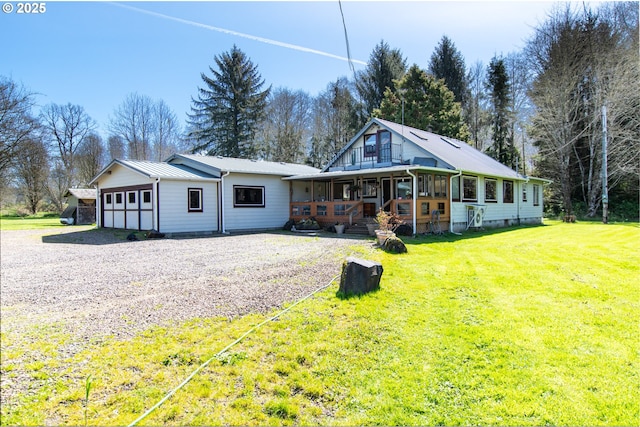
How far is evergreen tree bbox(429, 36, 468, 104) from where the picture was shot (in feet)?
104

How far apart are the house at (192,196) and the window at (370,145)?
404cm

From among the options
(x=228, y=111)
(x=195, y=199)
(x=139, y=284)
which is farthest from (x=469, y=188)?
(x=228, y=111)

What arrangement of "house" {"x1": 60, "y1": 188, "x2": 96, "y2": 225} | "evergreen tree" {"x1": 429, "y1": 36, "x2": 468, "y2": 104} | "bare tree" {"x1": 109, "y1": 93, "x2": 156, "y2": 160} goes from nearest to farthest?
"house" {"x1": 60, "y1": 188, "x2": 96, "y2": 225} < "bare tree" {"x1": 109, "y1": 93, "x2": 156, "y2": 160} < "evergreen tree" {"x1": 429, "y1": 36, "x2": 468, "y2": 104}

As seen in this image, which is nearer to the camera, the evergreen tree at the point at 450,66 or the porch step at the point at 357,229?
the porch step at the point at 357,229

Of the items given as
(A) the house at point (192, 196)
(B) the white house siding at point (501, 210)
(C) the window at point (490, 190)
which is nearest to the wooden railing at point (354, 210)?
(B) the white house siding at point (501, 210)

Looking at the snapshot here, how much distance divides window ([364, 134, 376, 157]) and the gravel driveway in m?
9.66

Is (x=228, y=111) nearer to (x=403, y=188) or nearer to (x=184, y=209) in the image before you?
(x=184, y=209)

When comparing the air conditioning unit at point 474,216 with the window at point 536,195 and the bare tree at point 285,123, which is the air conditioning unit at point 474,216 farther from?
the bare tree at point 285,123

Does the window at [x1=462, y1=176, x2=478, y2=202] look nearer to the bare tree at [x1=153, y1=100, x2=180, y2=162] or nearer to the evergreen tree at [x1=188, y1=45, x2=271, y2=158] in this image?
the evergreen tree at [x1=188, y1=45, x2=271, y2=158]

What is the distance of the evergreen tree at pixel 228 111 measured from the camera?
97.5 feet

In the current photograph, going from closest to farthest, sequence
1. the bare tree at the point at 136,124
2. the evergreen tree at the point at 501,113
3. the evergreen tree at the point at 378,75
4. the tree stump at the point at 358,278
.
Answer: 1. the tree stump at the point at 358,278
2. the evergreen tree at the point at 501,113
3. the bare tree at the point at 136,124
4. the evergreen tree at the point at 378,75

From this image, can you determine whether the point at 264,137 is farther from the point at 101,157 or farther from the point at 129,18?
the point at 129,18

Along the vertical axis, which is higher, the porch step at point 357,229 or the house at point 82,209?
the house at point 82,209

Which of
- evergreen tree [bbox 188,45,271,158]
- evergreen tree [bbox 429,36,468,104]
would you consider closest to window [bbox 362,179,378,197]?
evergreen tree [bbox 188,45,271,158]
